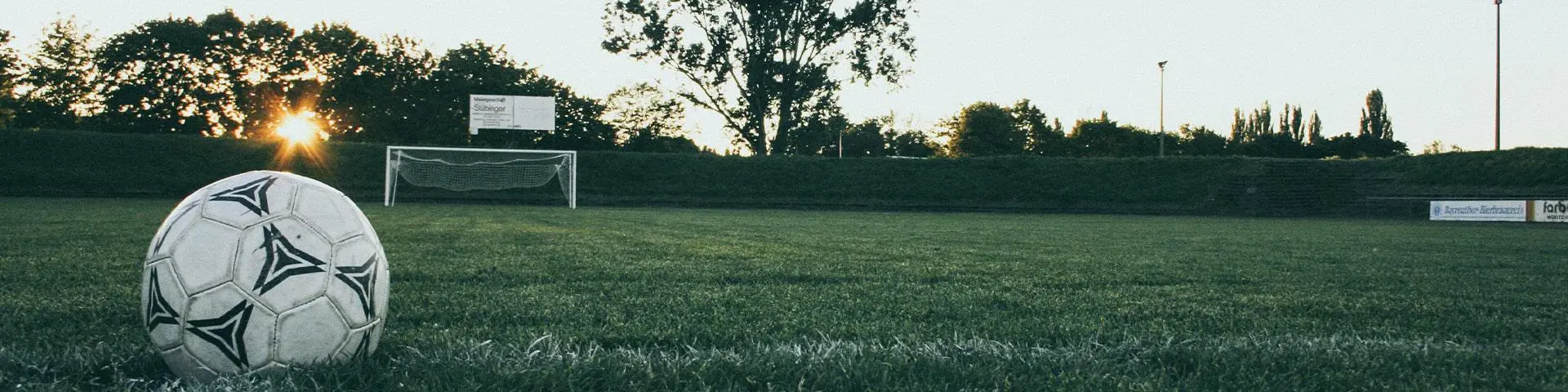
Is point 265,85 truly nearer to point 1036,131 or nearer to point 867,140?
point 867,140

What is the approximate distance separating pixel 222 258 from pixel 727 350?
134cm

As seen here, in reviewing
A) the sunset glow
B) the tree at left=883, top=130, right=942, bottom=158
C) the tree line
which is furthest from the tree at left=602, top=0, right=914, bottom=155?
the tree at left=883, top=130, right=942, bottom=158

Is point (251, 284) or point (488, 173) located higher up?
point (488, 173)

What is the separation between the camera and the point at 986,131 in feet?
184

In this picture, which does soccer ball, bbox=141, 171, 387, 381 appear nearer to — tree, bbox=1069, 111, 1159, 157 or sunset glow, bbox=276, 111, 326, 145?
sunset glow, bbox=276, 111, 326, 145

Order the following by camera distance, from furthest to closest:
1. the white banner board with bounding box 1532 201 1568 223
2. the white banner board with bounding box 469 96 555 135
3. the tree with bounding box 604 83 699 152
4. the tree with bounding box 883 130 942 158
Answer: the tree with bounding box 883 130 942 158 < the tree with bounding box 604 83 699 152 < the white banner board with bounding box 469 96 555 135 < the white banner board with bounding box 1532 201 1568 223

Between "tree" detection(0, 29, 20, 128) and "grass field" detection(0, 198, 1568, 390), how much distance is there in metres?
33.4

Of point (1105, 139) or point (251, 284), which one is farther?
point (1105, 139)

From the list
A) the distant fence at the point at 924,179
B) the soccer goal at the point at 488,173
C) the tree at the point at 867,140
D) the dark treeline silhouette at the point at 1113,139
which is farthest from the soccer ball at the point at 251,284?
the tree at the point at 867,140

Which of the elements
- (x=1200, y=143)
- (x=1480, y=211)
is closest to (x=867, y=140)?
(x=1200, y=143)

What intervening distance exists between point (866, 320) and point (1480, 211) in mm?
23655

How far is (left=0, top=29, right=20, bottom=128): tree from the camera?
3091cm

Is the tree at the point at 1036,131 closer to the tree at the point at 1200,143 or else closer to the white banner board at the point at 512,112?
the tree at the point at 1200,143

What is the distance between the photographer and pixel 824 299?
3852mm
